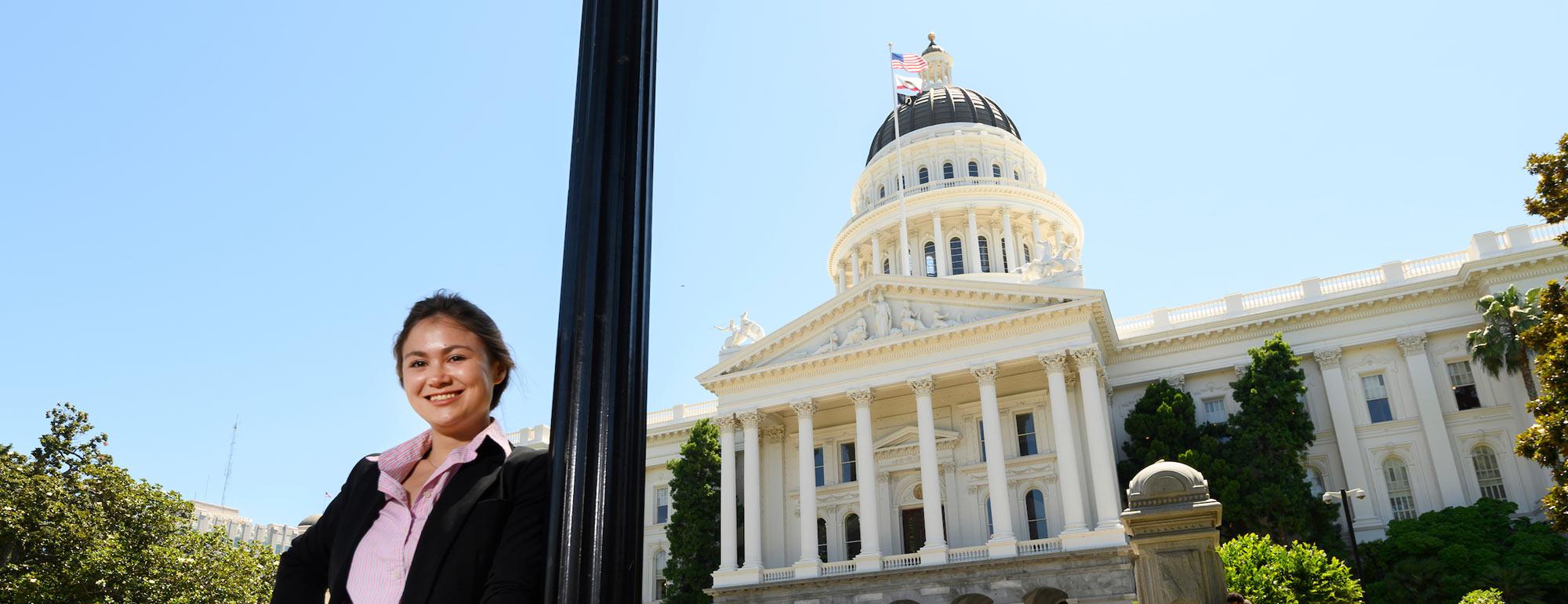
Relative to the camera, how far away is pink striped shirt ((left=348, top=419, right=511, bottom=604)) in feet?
7.31

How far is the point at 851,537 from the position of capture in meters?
45.0

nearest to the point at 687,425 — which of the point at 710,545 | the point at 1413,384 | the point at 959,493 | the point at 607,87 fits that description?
the point at 710,545

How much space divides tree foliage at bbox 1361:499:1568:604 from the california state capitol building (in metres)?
2.96

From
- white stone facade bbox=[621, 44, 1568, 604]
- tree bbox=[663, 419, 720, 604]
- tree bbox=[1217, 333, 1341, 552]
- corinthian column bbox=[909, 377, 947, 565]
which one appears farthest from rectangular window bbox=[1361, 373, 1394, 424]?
tree bbox=[663, 419, 720, 604]

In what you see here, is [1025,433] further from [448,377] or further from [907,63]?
[448,377]

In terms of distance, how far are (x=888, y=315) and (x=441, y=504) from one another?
139 ft

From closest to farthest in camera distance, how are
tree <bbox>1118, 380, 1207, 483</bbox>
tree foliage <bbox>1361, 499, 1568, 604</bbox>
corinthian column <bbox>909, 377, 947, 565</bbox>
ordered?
tree foliage <bbox>1361, 499, 1568, 604</bbox>, corinthian column <bbox>909, 377, 947, 565</bbox>, tree <bbox>1118, 380, 1207, 483</bbox>

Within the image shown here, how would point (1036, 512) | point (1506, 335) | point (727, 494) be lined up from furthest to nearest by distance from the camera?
1. point (727, 494)
2. point (1036, 512)
3. point (1506, 335)

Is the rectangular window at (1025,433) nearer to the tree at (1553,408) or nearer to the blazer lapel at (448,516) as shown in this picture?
the tree at (1553,408)

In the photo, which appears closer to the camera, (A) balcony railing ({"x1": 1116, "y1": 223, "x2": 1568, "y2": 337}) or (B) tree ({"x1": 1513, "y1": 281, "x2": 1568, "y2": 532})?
(B) tree ({"x1": 1513, "y1": 281, "x2": 1568, "y2": 532})

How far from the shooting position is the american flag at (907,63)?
54531 mm

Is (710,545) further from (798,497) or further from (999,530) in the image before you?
(999,530)

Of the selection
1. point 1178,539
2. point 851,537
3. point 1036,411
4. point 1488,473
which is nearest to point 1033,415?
point 1036,411

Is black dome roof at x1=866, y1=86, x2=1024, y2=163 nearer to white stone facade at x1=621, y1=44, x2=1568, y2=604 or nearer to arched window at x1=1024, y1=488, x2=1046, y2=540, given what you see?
white stone facade at x1=621, y1=44, x2=1568, y2=604
